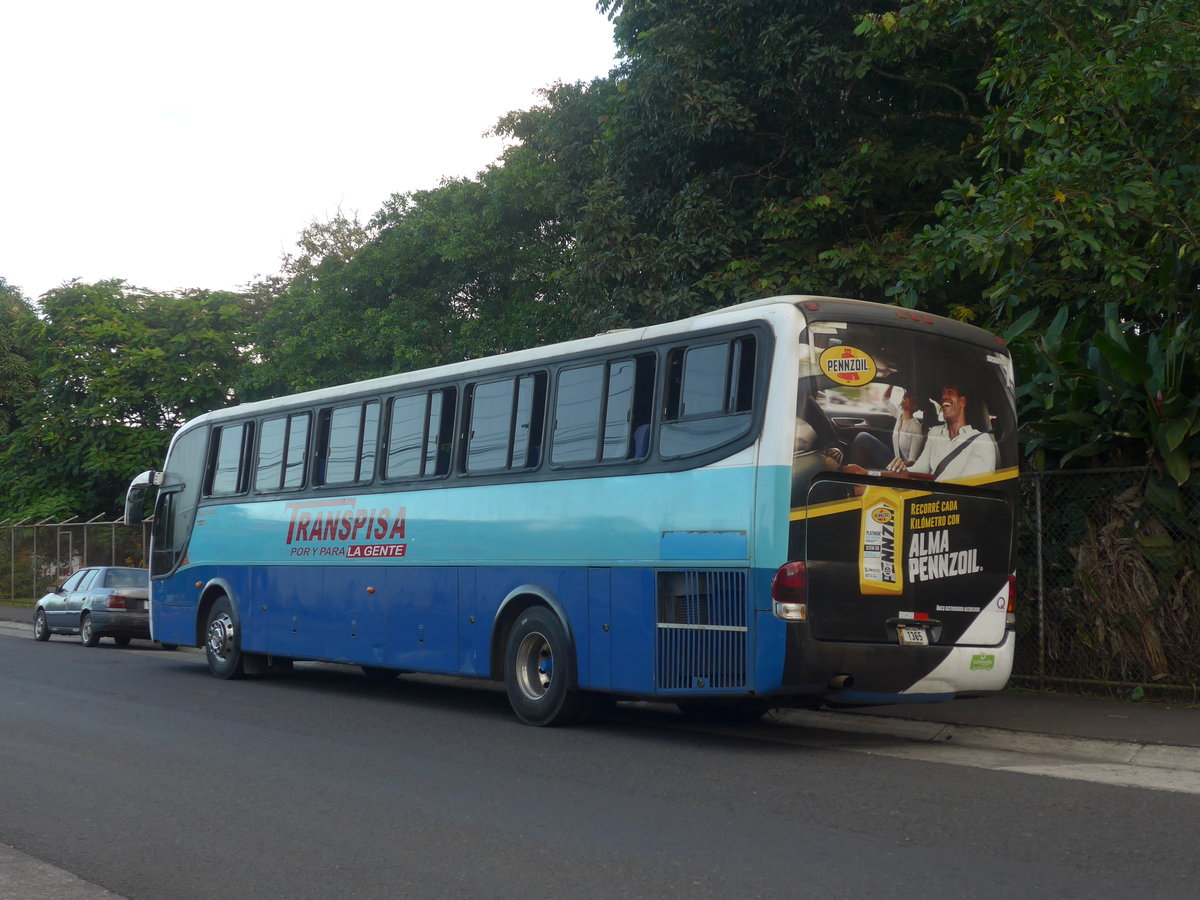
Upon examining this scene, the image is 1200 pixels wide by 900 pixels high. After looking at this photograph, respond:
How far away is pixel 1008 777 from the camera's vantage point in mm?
8531

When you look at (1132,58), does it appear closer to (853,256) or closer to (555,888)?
(853,256)

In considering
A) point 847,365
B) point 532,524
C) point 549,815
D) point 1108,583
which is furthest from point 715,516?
point 1108,583

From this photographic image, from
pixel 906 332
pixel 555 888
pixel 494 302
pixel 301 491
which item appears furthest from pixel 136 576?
pixel 555 888

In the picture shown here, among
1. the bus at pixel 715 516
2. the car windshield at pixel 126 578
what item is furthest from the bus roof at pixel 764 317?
the car windshield at pixel 126 578

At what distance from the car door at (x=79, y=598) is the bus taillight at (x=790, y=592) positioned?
57.9ft

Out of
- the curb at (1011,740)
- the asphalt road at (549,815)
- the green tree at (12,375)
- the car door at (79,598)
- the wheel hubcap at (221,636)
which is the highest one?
the green tree at (12,375)

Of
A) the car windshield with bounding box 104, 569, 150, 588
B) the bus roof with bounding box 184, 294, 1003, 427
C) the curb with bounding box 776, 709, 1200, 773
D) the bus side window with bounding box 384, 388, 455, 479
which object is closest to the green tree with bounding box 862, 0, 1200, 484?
the bus roof with bounding box 184, 294, 1003, 427

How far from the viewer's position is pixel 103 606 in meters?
23.4

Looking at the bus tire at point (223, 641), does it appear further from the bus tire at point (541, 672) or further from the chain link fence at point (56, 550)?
the chain link fence at point (56, 550)

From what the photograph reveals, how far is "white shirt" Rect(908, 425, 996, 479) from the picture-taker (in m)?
10.0

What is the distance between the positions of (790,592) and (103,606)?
1733 cm

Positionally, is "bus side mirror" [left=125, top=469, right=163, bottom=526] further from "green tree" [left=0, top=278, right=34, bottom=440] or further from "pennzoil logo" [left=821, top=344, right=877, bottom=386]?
"green tree" [left=0, top=278, right=34, bottom=440]

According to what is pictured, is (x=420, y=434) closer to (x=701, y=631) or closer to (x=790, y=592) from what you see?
(x=701, y=631)

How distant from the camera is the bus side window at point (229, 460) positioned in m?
16.6
